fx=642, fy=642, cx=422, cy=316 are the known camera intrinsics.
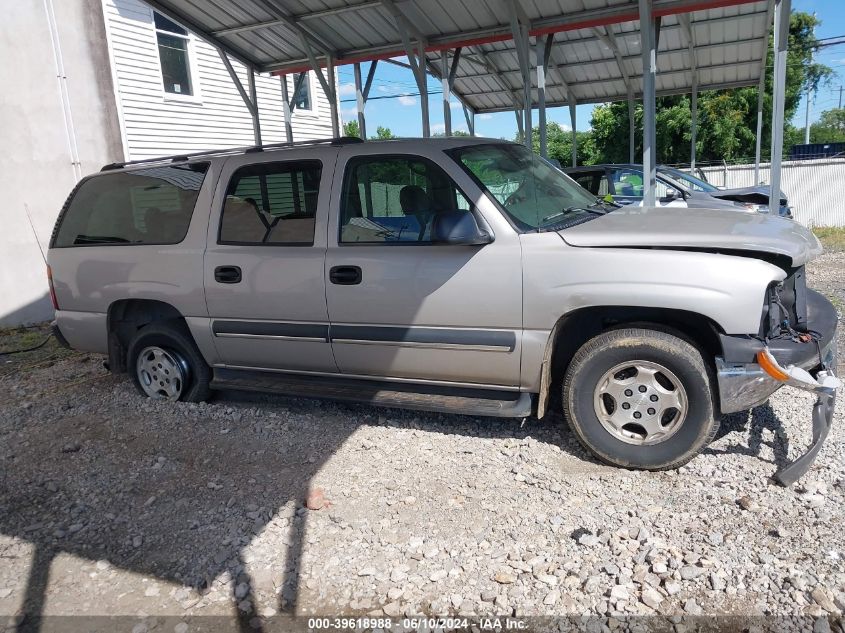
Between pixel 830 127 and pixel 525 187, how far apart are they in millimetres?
76697

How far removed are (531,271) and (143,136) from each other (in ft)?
35.3

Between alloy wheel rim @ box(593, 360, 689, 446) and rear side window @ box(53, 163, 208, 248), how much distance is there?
3.27 m

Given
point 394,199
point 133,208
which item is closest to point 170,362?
point 133,208

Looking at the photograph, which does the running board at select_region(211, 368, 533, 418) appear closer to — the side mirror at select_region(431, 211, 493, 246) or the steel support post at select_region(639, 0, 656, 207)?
the side mirror at select_region(431, 211, 493, 246)

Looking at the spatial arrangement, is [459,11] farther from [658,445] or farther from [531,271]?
[658,445]

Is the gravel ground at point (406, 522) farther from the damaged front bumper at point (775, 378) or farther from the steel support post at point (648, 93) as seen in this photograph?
the steel support post at point (648, 93)

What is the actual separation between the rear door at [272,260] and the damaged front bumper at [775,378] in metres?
2.49

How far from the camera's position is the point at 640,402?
368cm

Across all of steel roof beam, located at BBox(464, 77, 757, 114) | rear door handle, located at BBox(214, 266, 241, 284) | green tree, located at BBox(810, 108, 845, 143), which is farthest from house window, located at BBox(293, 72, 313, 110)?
green tree, located at BBox(810, 108, 845, 143)

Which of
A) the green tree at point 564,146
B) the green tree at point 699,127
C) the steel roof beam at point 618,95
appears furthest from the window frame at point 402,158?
the green tree at point 699,127

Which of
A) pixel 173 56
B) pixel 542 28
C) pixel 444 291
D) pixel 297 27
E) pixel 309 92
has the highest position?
pixel 173 56

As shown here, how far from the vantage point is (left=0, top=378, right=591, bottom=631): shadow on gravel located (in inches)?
127

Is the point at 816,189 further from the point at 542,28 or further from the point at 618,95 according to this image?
the point at 542,28

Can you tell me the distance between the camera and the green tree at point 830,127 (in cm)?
6103
